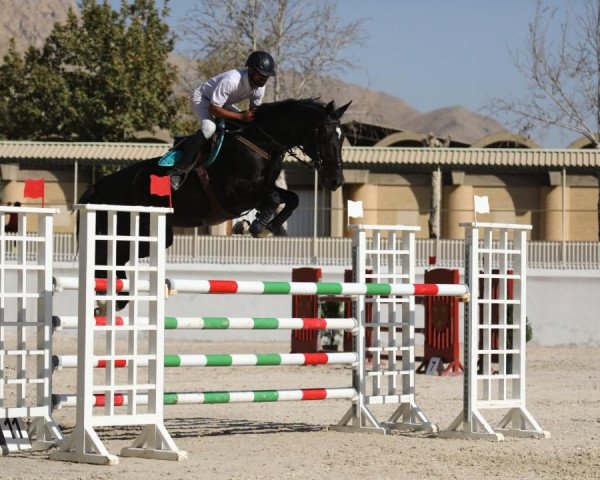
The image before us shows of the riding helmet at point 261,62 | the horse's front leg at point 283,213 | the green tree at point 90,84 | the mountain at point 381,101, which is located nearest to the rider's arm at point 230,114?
the riding helmet at point 261,62

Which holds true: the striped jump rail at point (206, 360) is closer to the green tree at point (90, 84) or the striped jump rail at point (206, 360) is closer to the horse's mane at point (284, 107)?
the horse's mane at point (284, 107)

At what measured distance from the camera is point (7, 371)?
46.2 ft

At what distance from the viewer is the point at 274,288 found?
25.1ft

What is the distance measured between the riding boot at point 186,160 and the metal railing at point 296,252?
49.1 feet

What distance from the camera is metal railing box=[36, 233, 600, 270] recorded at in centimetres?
2403

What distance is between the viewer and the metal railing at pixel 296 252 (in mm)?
24031

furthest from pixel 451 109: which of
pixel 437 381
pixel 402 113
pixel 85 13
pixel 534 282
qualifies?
pixel 437 381

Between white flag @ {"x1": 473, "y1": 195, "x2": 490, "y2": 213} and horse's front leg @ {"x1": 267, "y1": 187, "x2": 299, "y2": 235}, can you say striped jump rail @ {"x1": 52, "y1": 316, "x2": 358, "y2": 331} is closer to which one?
horse's front leg @ {"x1": 267, "y1": 187, "x2": 299, "y2": 235}

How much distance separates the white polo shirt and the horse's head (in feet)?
1.98

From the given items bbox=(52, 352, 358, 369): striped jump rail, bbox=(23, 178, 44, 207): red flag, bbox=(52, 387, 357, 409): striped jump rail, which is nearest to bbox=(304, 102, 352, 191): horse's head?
bbox=(52, 352, 358, 369): striped jump rail

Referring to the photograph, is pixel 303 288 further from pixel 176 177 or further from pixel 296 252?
pixel 296 252

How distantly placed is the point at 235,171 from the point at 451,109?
129981mm

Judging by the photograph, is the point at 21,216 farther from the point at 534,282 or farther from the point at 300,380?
the point at 534,282

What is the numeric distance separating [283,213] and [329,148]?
572 millimetres
